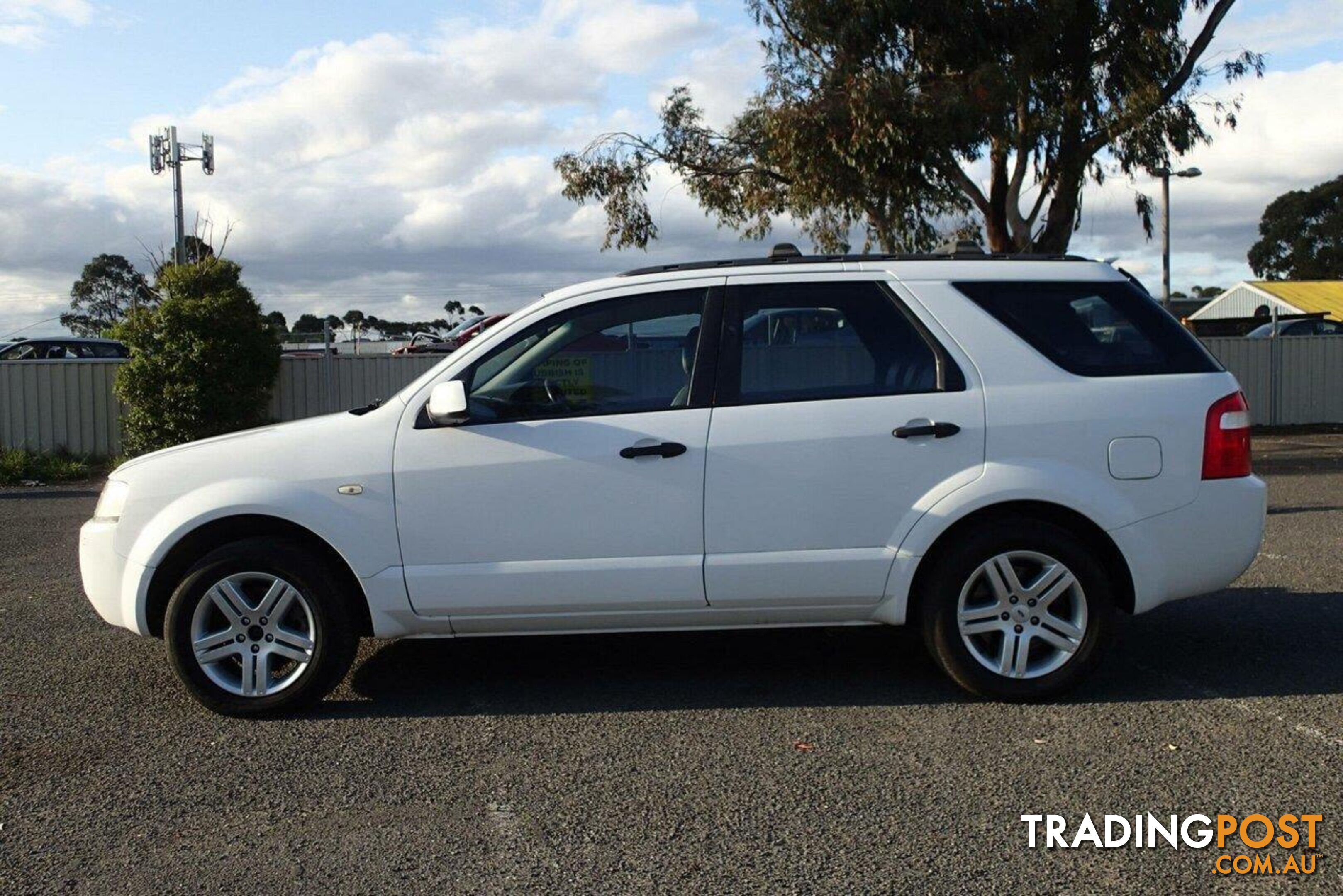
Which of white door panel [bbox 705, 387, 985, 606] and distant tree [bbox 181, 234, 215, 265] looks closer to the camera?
white door panel [bbox 705, 387, 985, 606]

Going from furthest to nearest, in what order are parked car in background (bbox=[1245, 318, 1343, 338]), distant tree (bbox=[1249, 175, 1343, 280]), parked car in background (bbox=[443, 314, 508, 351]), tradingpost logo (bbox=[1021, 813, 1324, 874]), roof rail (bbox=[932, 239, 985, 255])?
distant tree (bbox=[1249, 175, 1343, 280])
parked car in background (bbox=[1245, 318, 1343, 338])
parked car in background (bbox=[443, 314, 508, 351])
roof rail (bbox=[932, 239, 985, 255])
tradingpost logo (bbox=[1021, 813, 1324, 874])

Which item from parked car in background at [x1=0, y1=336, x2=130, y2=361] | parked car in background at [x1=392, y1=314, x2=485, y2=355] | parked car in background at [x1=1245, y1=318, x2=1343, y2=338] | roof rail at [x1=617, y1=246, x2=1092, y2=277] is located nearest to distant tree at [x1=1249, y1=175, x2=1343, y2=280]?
parked car in background at [x1=1245, y1=318, x2=1343, y2=338]

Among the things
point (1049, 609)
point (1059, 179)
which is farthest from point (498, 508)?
point (1059, 179)

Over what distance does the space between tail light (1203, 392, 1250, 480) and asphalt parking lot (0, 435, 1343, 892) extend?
3.09ft

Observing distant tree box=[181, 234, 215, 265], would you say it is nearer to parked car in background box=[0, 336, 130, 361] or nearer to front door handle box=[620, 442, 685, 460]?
parked car in background box=[0, 336, 130, 361]

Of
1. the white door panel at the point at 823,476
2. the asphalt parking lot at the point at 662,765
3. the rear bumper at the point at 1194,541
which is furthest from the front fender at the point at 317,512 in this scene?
the rear bumper at the point at 1194,541

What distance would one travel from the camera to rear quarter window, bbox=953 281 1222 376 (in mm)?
5141

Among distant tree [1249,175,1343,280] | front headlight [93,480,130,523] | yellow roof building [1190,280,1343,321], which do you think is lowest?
front headlight [93,480,130,523]

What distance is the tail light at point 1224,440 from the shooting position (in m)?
5.05

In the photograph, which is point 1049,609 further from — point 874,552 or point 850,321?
point 850,321

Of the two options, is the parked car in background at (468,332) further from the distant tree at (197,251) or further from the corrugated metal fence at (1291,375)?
the corrugated metal fence at (1291,375)

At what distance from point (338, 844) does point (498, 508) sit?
1552 millimetres

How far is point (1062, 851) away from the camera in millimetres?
3705

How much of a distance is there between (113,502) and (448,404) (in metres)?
1.53
